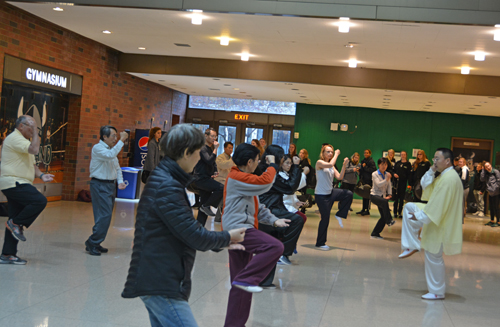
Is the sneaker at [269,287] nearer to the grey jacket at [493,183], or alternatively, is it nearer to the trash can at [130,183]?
the trash can at [130,183]

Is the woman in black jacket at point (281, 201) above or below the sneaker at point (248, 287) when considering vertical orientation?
above

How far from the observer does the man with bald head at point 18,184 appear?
5.33 meters

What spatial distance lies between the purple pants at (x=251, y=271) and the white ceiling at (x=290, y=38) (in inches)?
192

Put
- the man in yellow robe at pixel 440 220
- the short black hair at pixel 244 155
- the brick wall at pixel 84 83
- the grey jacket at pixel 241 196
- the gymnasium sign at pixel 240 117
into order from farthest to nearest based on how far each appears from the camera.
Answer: the gymnasium sign at pixel 240 117 → the brick wall at pixel 84 83 → the man in yellow robe at pixel 440 220 → the short black hair at pixel 244 155 → the grey jacket at pixel 241 196

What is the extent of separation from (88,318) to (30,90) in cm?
755

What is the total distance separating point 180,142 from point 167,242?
0.43 meters

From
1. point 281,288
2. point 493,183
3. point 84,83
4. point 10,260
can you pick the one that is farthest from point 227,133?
point 281,288

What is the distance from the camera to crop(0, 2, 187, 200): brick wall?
30.6 feet

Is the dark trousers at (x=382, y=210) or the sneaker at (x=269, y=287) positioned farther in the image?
the dark trousers at (x=382, y=210)

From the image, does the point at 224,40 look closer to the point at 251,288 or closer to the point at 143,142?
the point at 143,142

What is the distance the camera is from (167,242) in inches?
84.1

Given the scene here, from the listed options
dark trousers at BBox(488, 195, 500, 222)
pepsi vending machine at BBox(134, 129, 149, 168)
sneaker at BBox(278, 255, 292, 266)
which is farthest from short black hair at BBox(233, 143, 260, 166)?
dark trousers at BBox(488, 195, 500, 222)

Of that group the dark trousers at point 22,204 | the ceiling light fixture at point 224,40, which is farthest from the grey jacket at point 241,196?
the ceiling light fixture at point 224,40

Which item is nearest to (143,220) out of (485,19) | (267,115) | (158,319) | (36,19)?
(158,319)
